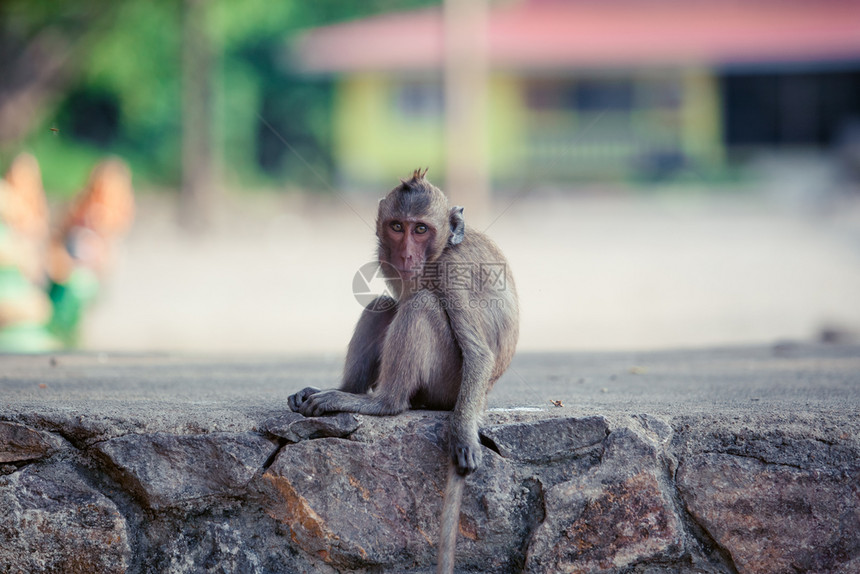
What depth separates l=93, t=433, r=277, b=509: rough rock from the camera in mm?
3162

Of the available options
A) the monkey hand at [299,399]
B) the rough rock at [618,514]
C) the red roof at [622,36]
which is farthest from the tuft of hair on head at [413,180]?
the red roof at [622,36]

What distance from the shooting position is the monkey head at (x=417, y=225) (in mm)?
3660

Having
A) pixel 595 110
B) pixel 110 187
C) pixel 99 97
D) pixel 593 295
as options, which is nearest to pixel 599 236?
pixel 593 295

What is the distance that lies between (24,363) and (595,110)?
68.0 feet

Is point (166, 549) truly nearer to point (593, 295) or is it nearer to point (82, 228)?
point (82, 228)

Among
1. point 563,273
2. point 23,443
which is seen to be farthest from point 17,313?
point 563,273

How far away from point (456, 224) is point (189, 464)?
1.36 meters

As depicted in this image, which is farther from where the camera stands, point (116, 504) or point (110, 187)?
point (110, 187)

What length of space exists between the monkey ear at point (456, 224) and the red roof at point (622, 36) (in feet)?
64.9

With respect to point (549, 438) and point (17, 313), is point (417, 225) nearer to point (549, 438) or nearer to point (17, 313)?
point (549, 438)

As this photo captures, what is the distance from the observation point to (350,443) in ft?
10.4

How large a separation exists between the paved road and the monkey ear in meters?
0.66

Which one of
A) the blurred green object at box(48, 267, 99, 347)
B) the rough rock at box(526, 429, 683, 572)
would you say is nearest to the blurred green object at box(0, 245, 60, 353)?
the blurred green object at box(48, 267, 99, 347)

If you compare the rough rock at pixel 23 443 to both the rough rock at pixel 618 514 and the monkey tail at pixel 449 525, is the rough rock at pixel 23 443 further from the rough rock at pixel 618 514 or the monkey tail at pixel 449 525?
the rough rock at pixel 618 514
